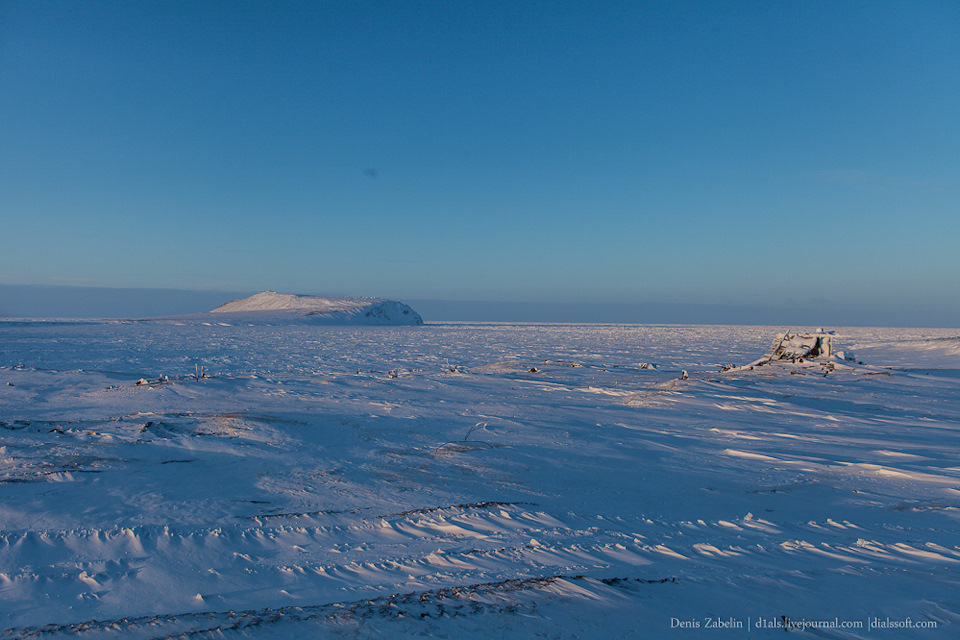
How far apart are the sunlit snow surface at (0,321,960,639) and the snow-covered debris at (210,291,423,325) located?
48.2 m

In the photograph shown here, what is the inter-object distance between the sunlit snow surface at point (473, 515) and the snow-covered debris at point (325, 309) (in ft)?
158

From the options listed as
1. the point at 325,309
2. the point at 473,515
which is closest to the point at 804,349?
the point at 473,515

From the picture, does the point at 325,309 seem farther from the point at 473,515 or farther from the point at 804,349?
the point at 473,515

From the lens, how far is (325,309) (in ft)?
194

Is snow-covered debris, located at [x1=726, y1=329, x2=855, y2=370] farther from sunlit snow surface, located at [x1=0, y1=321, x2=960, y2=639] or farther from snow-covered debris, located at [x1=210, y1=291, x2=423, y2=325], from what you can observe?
snow-covered debris, located at [x1=210, y1=291, x2=423, y2=325]

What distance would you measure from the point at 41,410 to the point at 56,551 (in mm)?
4958

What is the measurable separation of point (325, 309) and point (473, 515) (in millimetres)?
58505

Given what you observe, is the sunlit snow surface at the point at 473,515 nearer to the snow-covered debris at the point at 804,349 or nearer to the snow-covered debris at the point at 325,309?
the snow-covered debris at the point at 804,349

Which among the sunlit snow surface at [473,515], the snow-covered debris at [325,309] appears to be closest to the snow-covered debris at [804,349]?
the sunlit snow surface at [473,515]

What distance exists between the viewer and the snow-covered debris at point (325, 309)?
55562 mm

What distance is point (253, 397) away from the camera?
7.25 meters

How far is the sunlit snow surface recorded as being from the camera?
1.95 meters

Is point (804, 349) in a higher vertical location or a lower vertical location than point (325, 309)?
lower

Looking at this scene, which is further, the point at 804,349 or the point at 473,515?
the point at 804,349
